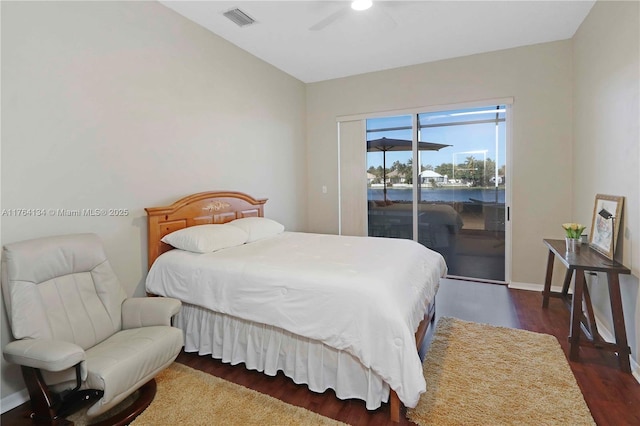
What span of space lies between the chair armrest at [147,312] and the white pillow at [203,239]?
554mm

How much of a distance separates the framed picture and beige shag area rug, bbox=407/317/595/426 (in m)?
0.87

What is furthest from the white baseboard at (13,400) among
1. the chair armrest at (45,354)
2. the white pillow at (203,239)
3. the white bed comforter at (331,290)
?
the white pillow at (203,239)

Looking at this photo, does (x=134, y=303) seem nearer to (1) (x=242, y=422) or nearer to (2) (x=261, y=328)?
(2) (x=261, y=328)

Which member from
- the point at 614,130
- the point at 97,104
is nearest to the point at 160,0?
the point at 97,104

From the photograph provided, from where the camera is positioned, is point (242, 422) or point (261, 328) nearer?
point (242, 422)

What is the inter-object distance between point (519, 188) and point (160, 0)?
4401mm

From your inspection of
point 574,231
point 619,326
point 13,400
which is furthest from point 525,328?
point 13,400

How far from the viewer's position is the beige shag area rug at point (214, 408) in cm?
182

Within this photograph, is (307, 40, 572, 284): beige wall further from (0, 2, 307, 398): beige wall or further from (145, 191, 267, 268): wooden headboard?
(145, 191, 267, 268): wooden headboard

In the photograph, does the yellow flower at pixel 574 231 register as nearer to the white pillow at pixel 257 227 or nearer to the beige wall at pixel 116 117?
the white pillow at pixel 257 227

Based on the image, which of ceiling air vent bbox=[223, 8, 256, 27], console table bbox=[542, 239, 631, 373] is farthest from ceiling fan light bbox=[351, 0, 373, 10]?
console table bbox=[542, 239, 631, 373]

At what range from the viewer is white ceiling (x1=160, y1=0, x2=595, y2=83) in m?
3.01

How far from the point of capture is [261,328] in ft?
7.44

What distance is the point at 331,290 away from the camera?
193 centimetres
